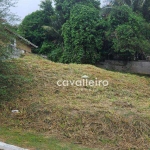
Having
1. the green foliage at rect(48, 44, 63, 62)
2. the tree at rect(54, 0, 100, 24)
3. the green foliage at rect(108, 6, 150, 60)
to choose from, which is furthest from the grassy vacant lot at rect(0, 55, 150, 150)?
the tree at rect(54, 0, 100, 24)

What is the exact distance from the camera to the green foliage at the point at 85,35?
1151 centimetres

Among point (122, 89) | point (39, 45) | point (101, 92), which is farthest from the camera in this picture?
point (39, 45)

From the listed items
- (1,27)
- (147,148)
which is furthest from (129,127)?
(1,27)

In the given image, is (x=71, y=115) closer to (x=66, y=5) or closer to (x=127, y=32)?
(x=127, y=32)

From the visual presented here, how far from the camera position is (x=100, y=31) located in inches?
466

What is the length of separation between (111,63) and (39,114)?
9.19m

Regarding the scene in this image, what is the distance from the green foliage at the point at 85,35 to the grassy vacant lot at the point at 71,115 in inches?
246

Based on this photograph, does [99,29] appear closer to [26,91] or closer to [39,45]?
[39,45]

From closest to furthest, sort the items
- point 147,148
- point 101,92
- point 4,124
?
1. point 147,148
2. point 4,124
3. point 101,92

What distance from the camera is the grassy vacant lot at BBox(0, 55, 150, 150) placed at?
3.05 m

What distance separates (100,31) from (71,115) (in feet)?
29.6

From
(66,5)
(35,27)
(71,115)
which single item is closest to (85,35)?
(66,5)

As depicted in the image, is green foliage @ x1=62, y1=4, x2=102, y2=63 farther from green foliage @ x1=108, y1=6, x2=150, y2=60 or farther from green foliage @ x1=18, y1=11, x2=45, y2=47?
green foliage @ x1=18, y1=11, x2=45, y2=47

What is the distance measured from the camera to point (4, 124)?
11.5 ft
